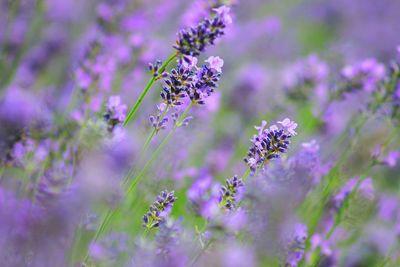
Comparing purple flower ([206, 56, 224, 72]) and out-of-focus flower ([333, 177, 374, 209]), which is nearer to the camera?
purple flower ([206, 56, 224, 72])

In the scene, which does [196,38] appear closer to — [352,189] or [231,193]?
[231,193]

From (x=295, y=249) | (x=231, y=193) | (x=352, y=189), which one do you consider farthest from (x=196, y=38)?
(x=352, y=189)

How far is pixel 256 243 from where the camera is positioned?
1854 mm

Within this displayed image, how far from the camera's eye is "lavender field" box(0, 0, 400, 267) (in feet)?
6.26

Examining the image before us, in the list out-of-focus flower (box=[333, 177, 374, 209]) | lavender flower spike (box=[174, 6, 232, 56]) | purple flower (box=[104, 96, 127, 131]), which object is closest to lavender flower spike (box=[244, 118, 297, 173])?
lavender flower spike (box=[174, 6, 232, 56])

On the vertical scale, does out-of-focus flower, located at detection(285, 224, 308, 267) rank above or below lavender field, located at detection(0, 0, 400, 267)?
below

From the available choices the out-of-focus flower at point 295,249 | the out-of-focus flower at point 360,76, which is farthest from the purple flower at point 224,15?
the out-of-focus flower at point 360,76

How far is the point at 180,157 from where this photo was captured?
3.06 m

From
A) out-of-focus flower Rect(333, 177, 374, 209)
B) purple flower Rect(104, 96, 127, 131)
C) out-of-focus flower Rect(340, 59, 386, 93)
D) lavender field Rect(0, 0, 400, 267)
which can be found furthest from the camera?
out-of-focus flower Rect(340, 59, 386, 93)

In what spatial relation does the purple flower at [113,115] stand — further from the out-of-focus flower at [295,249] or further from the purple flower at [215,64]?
the out-of-focus flower at [295,249]

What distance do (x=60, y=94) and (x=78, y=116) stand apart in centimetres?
155

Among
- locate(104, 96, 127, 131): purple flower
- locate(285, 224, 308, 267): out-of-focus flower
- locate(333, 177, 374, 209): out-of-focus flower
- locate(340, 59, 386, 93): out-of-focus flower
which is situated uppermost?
locate(340, 59, 386, 93): out-of-focus flower

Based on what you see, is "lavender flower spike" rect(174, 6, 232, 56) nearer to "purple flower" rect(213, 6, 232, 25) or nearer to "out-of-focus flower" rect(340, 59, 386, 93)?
"purple flower" rect(213, 6, 232, 25)

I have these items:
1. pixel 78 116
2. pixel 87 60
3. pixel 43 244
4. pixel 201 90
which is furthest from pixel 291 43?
pixel 43 244
